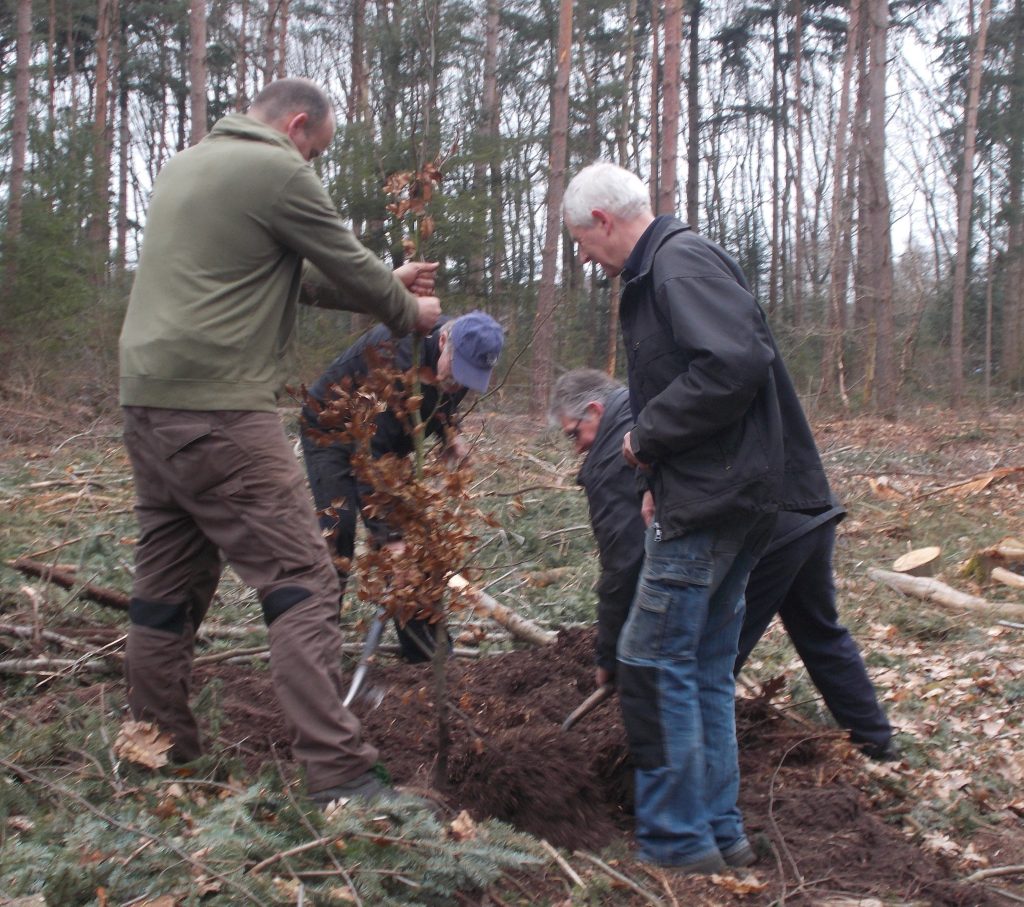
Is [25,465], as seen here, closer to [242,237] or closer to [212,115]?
[242,237]

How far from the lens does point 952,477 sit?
10.9 meters

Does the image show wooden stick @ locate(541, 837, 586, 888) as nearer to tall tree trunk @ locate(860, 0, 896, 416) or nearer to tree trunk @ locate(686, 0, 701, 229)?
tall tree trunk @ locate(860, 0, 896, 416)

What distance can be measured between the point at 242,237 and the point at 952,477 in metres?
9.65

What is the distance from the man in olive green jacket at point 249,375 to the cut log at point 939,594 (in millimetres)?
4713

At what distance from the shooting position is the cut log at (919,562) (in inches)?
285

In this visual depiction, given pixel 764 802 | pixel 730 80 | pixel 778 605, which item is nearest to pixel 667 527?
pixel 778 605

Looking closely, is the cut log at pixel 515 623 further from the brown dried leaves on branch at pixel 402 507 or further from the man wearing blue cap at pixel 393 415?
the brown dried leaves on branch at pixel 402 507

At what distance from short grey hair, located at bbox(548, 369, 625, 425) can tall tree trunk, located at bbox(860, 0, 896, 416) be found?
14.9 meters

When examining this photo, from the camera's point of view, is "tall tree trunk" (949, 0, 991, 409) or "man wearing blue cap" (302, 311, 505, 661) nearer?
→ "man wearing blue cap" (302, 311, 505, 661)

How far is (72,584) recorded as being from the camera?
4879 millimetres

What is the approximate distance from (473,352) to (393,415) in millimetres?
702

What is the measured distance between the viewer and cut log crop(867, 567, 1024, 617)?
6.21 meters

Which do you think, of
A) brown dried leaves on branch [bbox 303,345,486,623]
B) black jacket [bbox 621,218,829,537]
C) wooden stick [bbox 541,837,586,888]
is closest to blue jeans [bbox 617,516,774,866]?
black jacket [bbox 621,218,829,537]

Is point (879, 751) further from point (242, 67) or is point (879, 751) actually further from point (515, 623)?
point (242, 67)
